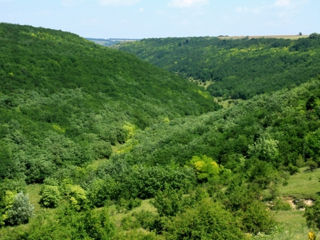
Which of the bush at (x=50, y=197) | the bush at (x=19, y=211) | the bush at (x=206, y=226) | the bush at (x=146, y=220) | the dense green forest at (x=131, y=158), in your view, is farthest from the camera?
the bush at (x=50, y=197)

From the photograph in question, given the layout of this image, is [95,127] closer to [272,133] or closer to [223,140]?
[223,140]

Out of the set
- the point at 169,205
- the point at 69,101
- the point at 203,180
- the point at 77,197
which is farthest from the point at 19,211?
the point at 69,101

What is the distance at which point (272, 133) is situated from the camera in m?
52.2

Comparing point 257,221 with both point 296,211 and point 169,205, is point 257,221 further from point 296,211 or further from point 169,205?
point 169,205

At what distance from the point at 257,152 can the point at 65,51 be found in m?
110

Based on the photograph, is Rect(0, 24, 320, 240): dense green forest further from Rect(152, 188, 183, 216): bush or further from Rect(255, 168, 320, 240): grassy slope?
Rect(255, 168, 320, 240): grassy slope

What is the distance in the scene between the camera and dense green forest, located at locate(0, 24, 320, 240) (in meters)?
28.8

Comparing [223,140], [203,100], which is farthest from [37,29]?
[223,140]

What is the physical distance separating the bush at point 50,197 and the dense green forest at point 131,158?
0.57ft

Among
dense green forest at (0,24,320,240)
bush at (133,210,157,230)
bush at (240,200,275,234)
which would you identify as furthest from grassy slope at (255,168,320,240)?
bush at (133,210,157,230)

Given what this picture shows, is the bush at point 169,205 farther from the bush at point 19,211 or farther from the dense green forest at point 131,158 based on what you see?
the bush at point 19,211

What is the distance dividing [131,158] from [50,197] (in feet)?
55.4

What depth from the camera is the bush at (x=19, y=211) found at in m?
44.7

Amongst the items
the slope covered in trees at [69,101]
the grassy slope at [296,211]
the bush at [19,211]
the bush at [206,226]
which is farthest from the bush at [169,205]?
the slope covered in trees at [69,101]
